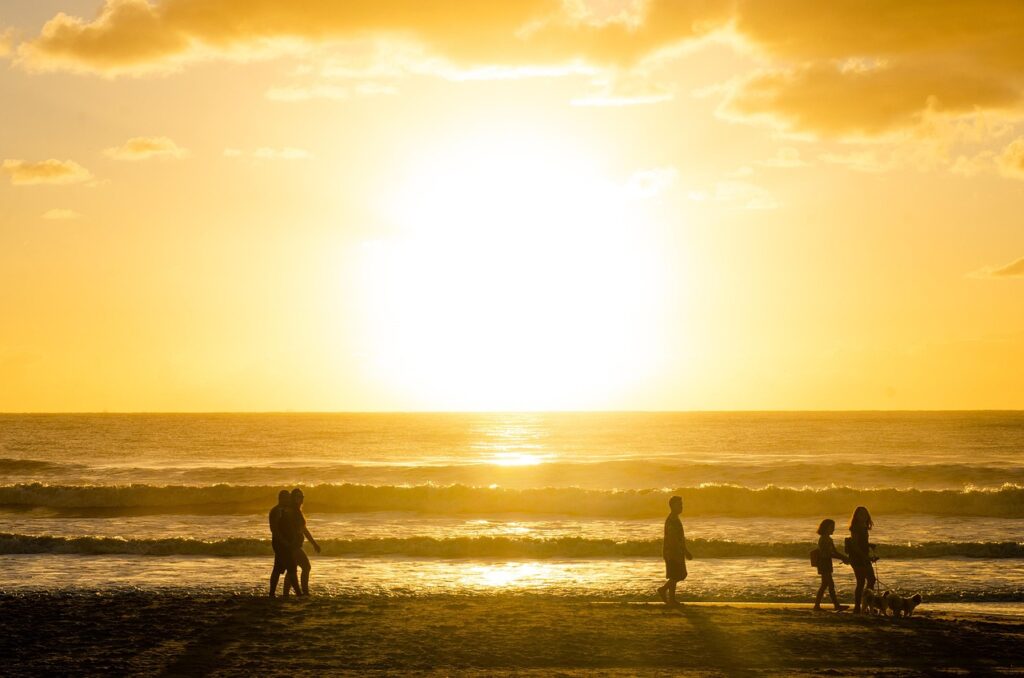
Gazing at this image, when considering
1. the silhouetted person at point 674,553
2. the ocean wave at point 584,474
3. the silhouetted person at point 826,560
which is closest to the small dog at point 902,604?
the silhouetted person at point 826,560

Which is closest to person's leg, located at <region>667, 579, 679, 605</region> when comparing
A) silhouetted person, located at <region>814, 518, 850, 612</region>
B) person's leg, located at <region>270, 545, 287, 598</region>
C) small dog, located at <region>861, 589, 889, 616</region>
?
silhouetted person, located at <region>814, 518, 850, 612</region>

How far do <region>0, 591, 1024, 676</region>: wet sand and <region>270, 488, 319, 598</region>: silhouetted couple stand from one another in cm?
64

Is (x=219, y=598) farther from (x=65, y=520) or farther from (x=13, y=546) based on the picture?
(x=65, y=520)

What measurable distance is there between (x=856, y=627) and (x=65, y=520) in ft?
101

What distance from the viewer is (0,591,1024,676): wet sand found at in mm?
12250

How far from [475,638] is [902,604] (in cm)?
722

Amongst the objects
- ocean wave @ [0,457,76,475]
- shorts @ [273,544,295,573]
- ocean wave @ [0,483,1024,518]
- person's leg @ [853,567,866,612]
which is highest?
shorts @ [273,544,295,573]

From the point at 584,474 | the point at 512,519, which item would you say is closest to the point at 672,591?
the point at 512,519

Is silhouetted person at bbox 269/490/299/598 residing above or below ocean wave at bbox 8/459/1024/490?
above

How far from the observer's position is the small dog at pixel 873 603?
15844 mm

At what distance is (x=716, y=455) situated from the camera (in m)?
71.0

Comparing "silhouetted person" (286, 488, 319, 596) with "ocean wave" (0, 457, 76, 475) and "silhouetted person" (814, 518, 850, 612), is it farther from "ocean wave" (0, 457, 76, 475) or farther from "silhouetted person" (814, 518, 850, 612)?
"ocean wave" (0, 457, 76, 475)

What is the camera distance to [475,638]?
13930mm

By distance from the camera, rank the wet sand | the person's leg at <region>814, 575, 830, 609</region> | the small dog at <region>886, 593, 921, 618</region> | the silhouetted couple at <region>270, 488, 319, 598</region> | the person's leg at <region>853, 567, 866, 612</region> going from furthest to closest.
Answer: the silhouetted couple at <region>270, 488, 319, 598</region> → the person's leg at <region>814, 575, 830, 609</region> → the person's leg at <region>853, 567, 866, 612</region> → the small dog at <region>886, 593, 921, 618</region> → the wet sand
